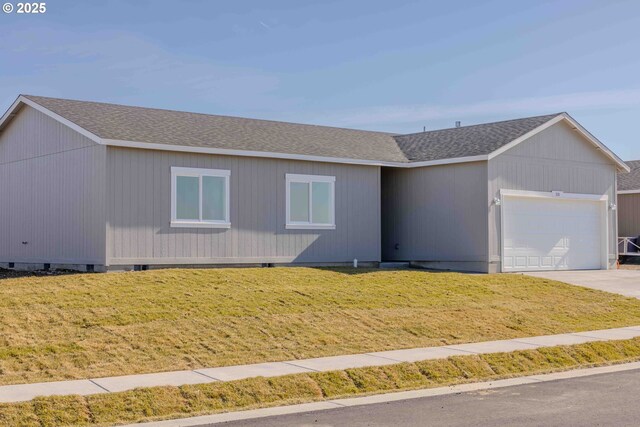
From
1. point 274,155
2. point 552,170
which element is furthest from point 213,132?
point 552,170

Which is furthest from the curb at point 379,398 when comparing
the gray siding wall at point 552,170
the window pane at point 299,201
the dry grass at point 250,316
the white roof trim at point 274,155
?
the window pane at point 299,201

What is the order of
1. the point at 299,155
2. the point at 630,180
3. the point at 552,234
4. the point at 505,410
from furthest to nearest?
the point at 630,180
the point at 552,234
the point at 299,155
the point at 505,410

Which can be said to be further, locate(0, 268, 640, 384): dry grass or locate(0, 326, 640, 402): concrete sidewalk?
locate(0, 268, 640, 384): dry grass

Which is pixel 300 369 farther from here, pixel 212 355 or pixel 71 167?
pixel 71 167

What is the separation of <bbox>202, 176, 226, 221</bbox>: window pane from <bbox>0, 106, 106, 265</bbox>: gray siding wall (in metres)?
2.94

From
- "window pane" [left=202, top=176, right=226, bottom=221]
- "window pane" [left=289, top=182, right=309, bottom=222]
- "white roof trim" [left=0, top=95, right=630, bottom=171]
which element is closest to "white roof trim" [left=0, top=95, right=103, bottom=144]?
"white roof trim" [left=0, top=95, right=630, bottom=171]

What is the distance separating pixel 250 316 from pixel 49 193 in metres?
9.60

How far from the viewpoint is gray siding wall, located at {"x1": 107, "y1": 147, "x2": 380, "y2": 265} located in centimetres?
2041

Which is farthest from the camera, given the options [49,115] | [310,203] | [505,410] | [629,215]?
[629,215]

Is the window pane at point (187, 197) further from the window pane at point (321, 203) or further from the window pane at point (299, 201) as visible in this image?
the window pane at point (321, 203)

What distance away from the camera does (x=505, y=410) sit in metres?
10.1

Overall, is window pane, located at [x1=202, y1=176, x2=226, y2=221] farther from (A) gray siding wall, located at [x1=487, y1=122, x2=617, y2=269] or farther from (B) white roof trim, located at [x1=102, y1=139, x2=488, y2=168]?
(A) gray siding wall, located at [x1=487, y1=122, x2=617, y2=269]

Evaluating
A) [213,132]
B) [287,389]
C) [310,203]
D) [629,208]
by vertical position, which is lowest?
[287,389]

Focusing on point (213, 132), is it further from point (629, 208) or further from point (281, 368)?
point (629, 208)
